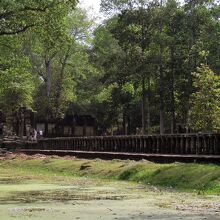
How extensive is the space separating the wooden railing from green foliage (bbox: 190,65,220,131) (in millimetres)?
9603

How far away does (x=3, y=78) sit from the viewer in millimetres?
31594

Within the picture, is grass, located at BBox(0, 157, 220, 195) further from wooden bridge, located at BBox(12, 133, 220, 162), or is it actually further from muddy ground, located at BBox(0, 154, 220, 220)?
wooden bridge, located at BBox(12, 133, 220, 162)

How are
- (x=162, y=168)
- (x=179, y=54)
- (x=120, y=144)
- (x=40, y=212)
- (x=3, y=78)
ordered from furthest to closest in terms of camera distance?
(x=179, y=54) < (x=3, y=78) < (x=120, y=144) < (x=162, y=168) < (x=40, y=212)

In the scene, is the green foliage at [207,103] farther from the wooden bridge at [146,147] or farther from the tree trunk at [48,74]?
the tree trunk at [48,74]

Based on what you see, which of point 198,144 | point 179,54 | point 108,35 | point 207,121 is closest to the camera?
point 198,144

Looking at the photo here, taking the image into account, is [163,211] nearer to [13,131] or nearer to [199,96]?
[199,96]

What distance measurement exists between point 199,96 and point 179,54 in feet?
33.3

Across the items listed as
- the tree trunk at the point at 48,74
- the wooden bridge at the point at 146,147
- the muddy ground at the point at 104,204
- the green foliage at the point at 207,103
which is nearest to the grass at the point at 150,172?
the muddy ground at the point at 104,204

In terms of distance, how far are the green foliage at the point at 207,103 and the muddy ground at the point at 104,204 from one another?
72.0 feet

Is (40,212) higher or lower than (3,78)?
lower

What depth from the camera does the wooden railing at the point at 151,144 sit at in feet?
67.5

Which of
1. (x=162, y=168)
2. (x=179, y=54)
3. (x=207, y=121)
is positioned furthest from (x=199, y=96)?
(x=162, y=168)

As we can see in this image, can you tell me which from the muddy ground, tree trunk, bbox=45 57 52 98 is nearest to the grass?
the muddy ground

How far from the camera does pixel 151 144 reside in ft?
83.1
